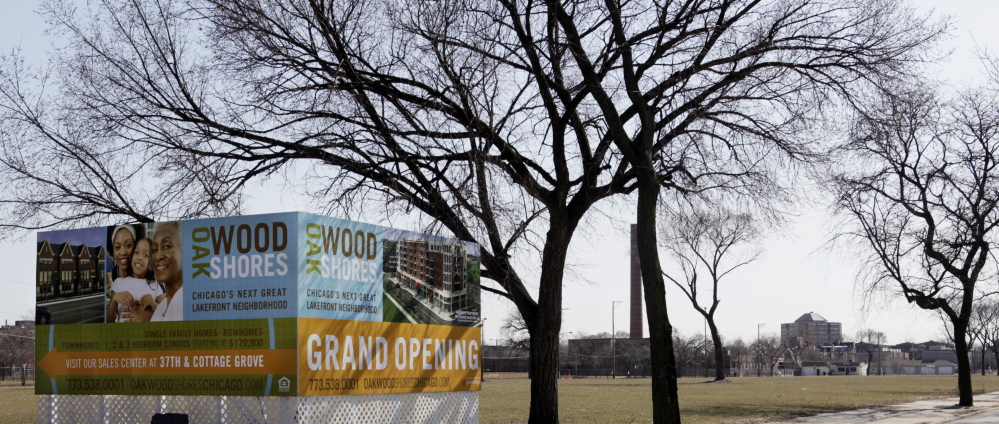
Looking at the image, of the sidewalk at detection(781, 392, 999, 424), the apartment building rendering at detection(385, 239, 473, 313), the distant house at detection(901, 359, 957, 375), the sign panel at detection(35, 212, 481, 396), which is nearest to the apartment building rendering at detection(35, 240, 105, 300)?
the sign panel at detection(35, 212, 481, 396)

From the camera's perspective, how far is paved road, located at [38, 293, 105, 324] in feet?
43.9

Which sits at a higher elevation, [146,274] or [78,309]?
[146,274]

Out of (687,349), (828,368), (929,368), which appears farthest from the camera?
(929,368)

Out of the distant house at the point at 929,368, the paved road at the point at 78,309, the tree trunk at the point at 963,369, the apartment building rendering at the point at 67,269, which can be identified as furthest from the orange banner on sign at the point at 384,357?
the distant house at the point at 929,368

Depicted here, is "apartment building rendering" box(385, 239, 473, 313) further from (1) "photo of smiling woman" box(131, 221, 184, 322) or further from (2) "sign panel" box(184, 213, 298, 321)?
(1) "photo of smiling woman" box(131, 221, 184, 322)

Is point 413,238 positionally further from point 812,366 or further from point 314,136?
point 812,366

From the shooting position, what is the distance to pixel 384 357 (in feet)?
44.8

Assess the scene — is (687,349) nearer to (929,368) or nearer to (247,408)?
(929,368)

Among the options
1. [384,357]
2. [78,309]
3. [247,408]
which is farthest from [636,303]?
[247,408]

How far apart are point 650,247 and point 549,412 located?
525 centimetres

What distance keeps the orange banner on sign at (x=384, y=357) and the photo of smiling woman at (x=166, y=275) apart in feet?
6.62

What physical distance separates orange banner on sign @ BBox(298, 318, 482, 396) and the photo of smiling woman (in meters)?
2.02

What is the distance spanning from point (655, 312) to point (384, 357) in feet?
13.6

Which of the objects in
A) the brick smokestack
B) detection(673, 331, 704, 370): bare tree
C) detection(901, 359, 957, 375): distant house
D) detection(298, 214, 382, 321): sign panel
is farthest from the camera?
detection(901, 359, 957, 375): distant house
